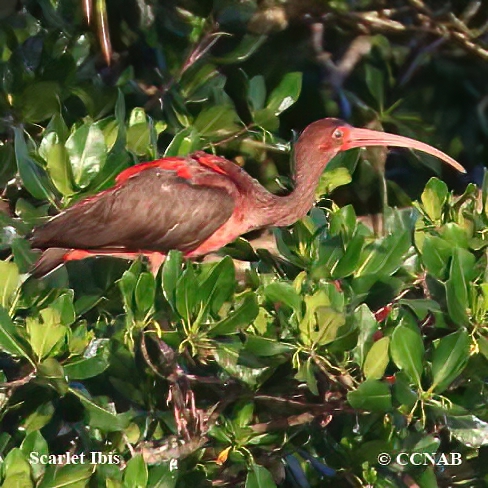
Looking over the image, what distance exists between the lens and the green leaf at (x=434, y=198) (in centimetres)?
447

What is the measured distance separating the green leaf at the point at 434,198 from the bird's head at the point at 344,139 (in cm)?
116

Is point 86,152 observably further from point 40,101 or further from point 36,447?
point 36,447

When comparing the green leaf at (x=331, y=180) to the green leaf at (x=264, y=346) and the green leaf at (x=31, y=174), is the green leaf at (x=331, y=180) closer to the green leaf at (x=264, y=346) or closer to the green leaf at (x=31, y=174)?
the green leaf at (x=31, y=174)

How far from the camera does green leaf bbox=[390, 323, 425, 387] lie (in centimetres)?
370

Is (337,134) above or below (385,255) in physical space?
below

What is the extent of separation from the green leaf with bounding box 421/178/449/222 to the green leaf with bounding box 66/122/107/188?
1.20 meters

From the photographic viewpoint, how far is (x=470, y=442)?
3.82 meters

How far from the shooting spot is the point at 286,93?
527 centimetres

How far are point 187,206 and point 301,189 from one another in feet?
1.94

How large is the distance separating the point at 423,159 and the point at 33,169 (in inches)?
90.8

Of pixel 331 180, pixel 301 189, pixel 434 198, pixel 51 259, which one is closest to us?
pixel 434 198

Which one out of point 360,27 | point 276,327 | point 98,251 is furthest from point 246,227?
point 276,327

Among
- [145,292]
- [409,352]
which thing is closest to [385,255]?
[409,352]

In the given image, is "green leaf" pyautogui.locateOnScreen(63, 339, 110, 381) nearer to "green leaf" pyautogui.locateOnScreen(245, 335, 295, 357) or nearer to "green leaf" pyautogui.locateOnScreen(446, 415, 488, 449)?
"green leaf" pyautogui.locateOnScreen(245, 335, 295, 357)
